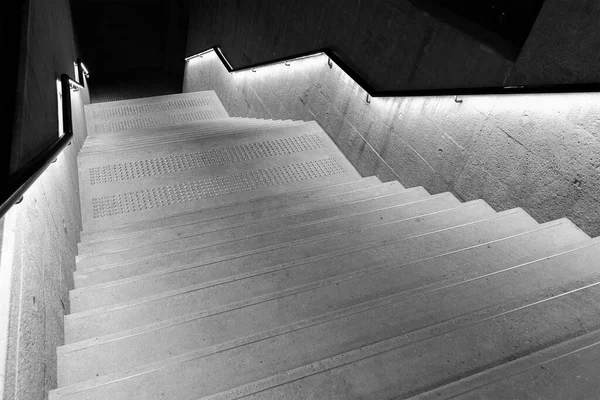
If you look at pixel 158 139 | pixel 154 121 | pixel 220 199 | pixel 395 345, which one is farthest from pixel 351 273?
pixel 154 121

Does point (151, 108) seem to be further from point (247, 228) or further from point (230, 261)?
point (230, 261)

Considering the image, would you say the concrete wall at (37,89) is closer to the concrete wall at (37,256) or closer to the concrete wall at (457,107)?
the concrete wall at (37,256)

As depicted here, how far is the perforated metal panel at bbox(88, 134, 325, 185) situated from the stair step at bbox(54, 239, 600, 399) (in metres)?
2.58

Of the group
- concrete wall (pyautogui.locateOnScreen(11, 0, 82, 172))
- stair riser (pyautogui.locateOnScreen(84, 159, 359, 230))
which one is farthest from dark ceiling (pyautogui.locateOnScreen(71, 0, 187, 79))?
stair riser (pyautogui.locateOnScreen(84, 159, 359, 230))

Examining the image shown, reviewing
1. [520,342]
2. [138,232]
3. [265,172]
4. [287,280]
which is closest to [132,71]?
[265,172]

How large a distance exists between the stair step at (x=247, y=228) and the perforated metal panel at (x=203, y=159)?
1.29 meters

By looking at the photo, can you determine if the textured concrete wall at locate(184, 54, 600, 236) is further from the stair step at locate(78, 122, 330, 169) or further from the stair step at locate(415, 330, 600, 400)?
the stair step at locate(415, 330, 600, 400)

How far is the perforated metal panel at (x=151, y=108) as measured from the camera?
7762mm

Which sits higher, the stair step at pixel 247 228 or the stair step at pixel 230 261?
the stair step at pixel 230 261

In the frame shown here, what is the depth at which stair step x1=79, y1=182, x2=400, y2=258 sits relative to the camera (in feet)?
9.80

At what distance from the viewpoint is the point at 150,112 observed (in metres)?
8.02

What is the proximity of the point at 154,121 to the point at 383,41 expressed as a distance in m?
4.51

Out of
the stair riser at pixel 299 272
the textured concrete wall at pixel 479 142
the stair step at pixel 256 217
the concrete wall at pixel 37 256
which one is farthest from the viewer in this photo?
the stair step at pixel 256 217

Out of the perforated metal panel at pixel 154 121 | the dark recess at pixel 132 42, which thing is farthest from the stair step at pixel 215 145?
the dark recess at pixel 132 42
